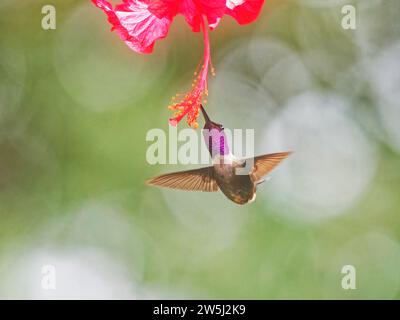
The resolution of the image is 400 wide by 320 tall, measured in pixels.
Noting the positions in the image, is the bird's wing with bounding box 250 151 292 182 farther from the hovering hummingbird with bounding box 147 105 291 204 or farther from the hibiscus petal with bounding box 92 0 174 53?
the hibiscus petal with bounding box 92 0 174 53

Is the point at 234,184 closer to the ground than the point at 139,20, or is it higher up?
closer to the ground

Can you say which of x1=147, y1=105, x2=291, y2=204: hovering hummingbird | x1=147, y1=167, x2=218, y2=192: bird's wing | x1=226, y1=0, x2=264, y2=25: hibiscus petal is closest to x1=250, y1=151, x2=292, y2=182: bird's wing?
x1=147, y1=105, x2=291, y2=204: hovering hummingbird

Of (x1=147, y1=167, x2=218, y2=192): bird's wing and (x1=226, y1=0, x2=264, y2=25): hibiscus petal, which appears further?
(x1=147, y1=167, x2=218, y2=192): bird's wing

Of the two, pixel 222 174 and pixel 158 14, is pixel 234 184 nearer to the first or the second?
pixel 222 174

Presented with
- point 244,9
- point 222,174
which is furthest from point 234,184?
point 244,9
